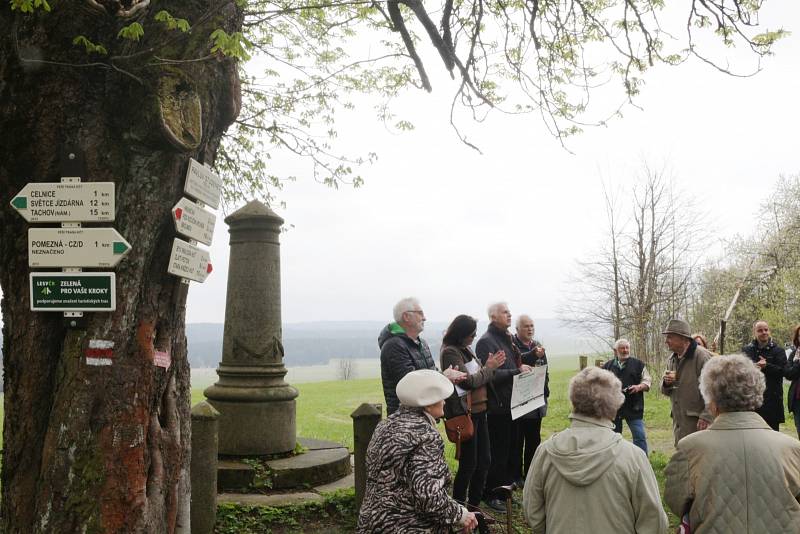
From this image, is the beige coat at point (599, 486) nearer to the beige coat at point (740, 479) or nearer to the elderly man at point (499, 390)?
the beige coat at point (740, 479)

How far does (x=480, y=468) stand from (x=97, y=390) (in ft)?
12.4

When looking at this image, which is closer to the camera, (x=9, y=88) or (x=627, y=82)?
(x=9, y=88)

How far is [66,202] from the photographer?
12.0 feet

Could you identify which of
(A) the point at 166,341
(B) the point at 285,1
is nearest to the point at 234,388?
(A) the point at 166,341

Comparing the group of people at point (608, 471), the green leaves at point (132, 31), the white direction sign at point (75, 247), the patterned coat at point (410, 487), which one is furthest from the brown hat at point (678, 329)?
the green leaves at point (132, 31)

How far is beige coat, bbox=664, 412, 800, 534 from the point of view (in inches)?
120

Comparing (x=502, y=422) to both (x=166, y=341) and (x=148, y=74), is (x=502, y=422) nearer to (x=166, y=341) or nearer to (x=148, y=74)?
(x=166, y=341)

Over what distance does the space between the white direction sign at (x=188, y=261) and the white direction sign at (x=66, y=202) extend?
39 cm

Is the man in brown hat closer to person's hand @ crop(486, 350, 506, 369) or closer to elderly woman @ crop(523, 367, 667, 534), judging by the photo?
person's hand @ crop(486, 350, 506, 369)

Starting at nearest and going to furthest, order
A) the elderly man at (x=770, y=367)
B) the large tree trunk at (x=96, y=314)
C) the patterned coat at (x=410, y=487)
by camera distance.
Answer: the patterned coat at (x=410, y=487) → the large tree trunk at (x=96, y=314) → the elderly man at (x=770, y=367)

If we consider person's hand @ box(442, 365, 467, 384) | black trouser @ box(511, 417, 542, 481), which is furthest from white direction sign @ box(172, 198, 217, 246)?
black trouser @ box(511, 417, 542, 481)

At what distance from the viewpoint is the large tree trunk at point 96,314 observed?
348 cm

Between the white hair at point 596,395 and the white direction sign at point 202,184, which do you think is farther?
the white direction sign at point 202,184

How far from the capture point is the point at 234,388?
24.6 ft
